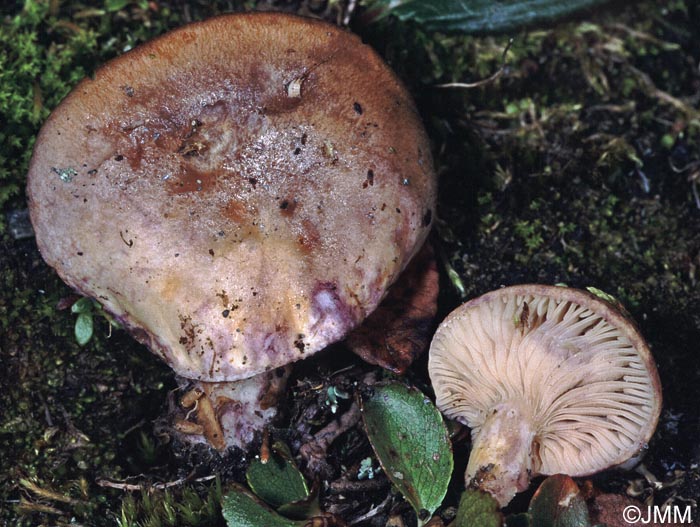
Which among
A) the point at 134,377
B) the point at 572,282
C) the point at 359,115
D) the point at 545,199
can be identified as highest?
the point at 359,115

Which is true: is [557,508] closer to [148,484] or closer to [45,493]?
[148,484]

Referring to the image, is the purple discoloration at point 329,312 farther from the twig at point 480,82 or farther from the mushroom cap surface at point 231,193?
the twig at point 480,82

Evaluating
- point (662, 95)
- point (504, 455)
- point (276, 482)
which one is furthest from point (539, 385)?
point (662, 95)

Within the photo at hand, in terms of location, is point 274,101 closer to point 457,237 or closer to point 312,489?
point 457,237

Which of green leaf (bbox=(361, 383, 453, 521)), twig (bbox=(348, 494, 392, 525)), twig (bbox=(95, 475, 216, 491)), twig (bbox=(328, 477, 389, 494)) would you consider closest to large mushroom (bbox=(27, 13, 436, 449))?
green leaf (bbox=(361, 383, 453, 521))

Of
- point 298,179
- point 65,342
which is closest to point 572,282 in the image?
point 298,179

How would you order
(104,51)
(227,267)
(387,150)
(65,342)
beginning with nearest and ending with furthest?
1. (227,267)
2. (387,150)
3. (65,342)
4. (104,51)

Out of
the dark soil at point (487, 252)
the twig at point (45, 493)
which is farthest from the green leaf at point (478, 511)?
the twig at point (45, 493)
